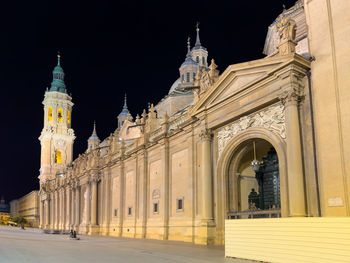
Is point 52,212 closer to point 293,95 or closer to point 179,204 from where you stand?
point 179,204

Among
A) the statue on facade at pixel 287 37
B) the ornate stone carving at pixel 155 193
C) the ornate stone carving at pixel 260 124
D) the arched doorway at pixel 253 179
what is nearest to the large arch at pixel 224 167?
the arched doorway at pixel 253 179

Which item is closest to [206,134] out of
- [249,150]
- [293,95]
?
[249,150]

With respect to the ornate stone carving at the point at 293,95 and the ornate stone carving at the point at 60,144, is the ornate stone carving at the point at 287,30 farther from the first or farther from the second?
the ornate stone carving at the point at 60,144

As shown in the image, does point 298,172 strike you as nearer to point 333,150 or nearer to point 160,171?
point 333,150

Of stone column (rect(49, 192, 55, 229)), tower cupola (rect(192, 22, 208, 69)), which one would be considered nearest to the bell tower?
stone column (rect(49, 192, 55, 229))

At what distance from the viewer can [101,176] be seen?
145 ft

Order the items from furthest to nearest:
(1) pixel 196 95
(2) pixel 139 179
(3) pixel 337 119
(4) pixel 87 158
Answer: (4) pixel 87 158
(2) pixel 139 179
(1) pixel 196 95
(3) pixel 337 119

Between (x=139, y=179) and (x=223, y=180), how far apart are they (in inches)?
564

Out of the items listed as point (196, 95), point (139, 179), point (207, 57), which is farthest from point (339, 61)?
point (207, 57)

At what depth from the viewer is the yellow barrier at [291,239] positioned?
10.6 m

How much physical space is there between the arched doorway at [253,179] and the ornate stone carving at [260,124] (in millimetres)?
892

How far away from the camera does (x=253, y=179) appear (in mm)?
23266

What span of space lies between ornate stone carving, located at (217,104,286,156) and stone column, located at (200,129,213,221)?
85 cm

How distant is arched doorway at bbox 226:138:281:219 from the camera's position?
20.8 meters
